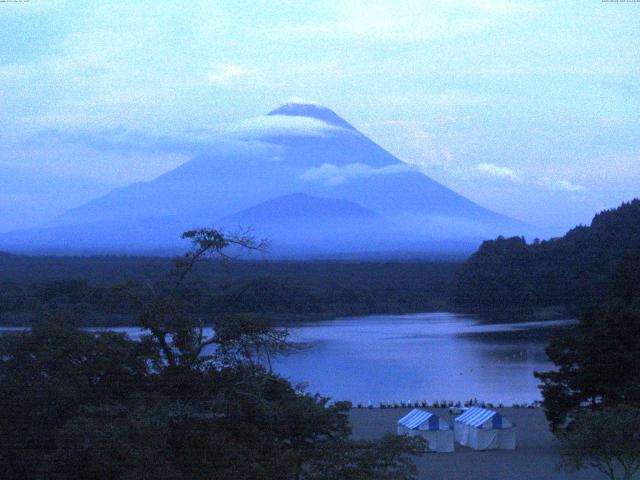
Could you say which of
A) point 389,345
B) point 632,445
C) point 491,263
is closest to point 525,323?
point 491,263

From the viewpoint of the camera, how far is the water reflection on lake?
1327 centimetres

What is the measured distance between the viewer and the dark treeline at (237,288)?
32.0ft

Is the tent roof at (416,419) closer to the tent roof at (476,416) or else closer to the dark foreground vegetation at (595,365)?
the tent roof at (476,416)

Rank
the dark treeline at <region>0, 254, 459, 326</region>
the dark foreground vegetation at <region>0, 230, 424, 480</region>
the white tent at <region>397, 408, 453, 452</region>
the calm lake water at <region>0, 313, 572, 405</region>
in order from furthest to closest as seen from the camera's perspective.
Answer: the calm lake water at <region>0, 313, 572, 405</region>
the dark treeline at <region>0, 254, 459, 326</region>
the white tent at <region>397, 408, 453, 452</region>
the dark foreground vegetation at <region>0, 230, 424, 480</region>

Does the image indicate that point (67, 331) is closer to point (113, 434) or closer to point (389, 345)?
point (113, 434)

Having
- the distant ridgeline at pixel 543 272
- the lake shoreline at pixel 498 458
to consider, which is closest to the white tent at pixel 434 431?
the lake shoreline at pixel 498 458

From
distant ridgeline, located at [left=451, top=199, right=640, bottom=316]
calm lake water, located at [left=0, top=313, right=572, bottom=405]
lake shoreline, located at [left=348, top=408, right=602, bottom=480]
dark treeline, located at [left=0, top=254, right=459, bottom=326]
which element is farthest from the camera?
distant ridgeline, located at [left=451, top=199, right=640, bottom=316]

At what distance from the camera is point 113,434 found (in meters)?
3.99

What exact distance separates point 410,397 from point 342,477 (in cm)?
874

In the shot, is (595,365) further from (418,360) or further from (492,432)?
(418,360)

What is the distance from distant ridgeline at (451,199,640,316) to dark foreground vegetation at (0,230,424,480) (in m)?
21.1

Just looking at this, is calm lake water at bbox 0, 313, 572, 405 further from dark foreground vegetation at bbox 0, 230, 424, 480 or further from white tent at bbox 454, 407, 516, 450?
dark foreground vegetation at bbox 0, 230, 424, 480

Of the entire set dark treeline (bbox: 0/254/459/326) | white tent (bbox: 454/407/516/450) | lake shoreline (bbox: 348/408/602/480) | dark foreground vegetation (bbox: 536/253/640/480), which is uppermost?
dark treeline (bbox: 0/254/459/326)

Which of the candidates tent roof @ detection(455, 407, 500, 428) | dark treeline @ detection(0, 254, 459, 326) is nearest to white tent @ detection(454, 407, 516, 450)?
tent roof @ detection(455, 407, 500, 428)
